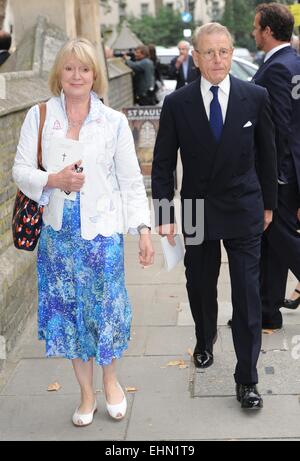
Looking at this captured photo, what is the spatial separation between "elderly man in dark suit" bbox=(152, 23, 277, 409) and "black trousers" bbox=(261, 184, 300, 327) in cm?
85

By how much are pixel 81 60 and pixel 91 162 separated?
0.47m

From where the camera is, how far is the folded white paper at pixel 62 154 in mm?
4156

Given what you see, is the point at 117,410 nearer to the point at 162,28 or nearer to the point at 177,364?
the point at 177,364

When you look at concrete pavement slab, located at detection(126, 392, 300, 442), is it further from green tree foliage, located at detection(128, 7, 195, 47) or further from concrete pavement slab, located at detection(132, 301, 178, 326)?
green tree foliage, located at detection(128, 7, 195, 47)

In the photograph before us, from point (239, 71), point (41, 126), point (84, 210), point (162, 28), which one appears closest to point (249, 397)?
point (84, 210)

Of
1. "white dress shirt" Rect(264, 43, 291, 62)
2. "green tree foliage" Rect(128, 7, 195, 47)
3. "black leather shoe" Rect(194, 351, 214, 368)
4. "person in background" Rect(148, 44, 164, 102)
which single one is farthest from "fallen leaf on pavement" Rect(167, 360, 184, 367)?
"green tree foliage" Rect(128, 7, 195, 47)

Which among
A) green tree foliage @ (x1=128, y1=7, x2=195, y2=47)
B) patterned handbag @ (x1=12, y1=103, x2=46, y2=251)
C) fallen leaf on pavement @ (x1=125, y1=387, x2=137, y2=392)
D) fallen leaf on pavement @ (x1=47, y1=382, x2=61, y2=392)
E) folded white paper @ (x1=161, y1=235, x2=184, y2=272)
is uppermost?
patterned handbag @ (x1=12, y1=103, x2=46, y2=251)

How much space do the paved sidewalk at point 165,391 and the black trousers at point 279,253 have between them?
0.18 meters

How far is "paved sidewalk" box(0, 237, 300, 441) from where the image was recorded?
4348mm

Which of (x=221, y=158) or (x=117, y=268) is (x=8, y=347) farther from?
(x=221, y=158)

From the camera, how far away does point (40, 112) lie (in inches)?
167

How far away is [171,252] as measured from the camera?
16.0ft

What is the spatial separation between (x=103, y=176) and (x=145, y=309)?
2.45m

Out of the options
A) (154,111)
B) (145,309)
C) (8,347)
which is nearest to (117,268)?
(8,347)
